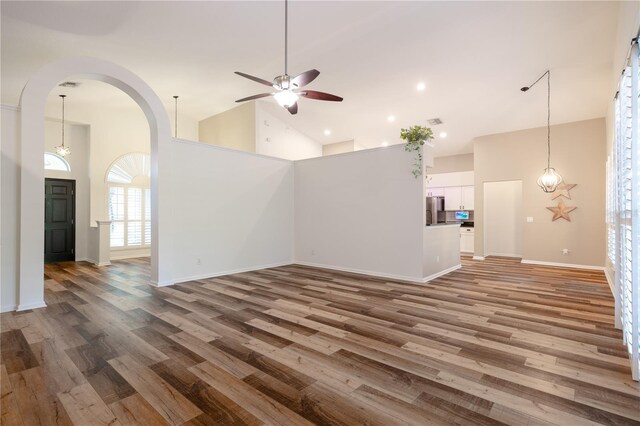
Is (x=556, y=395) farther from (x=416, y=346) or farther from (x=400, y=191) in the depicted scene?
(x=400, y=191)

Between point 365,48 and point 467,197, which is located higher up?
point 365,48

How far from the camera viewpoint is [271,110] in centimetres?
855

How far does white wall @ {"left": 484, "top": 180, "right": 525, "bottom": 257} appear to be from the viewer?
29.8ft

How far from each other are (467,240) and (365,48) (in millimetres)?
6981

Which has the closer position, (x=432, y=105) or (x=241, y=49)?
(x=241, y=49)

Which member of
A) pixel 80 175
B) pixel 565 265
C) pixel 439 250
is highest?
pixel 80 175

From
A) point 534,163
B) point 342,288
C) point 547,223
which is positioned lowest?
point 342,288

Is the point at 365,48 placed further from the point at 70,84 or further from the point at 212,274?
the point at 70,84

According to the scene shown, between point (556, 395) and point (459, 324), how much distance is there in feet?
4.28

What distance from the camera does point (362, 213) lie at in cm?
621

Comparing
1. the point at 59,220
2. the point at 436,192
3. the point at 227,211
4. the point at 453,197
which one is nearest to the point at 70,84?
the point at 59,220

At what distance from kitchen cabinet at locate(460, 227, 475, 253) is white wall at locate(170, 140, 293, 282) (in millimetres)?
5802

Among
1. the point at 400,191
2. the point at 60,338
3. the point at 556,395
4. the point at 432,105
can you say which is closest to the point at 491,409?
the point at 556,395

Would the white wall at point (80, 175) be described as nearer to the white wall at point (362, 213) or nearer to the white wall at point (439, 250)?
the white wall at point (362, 213)
